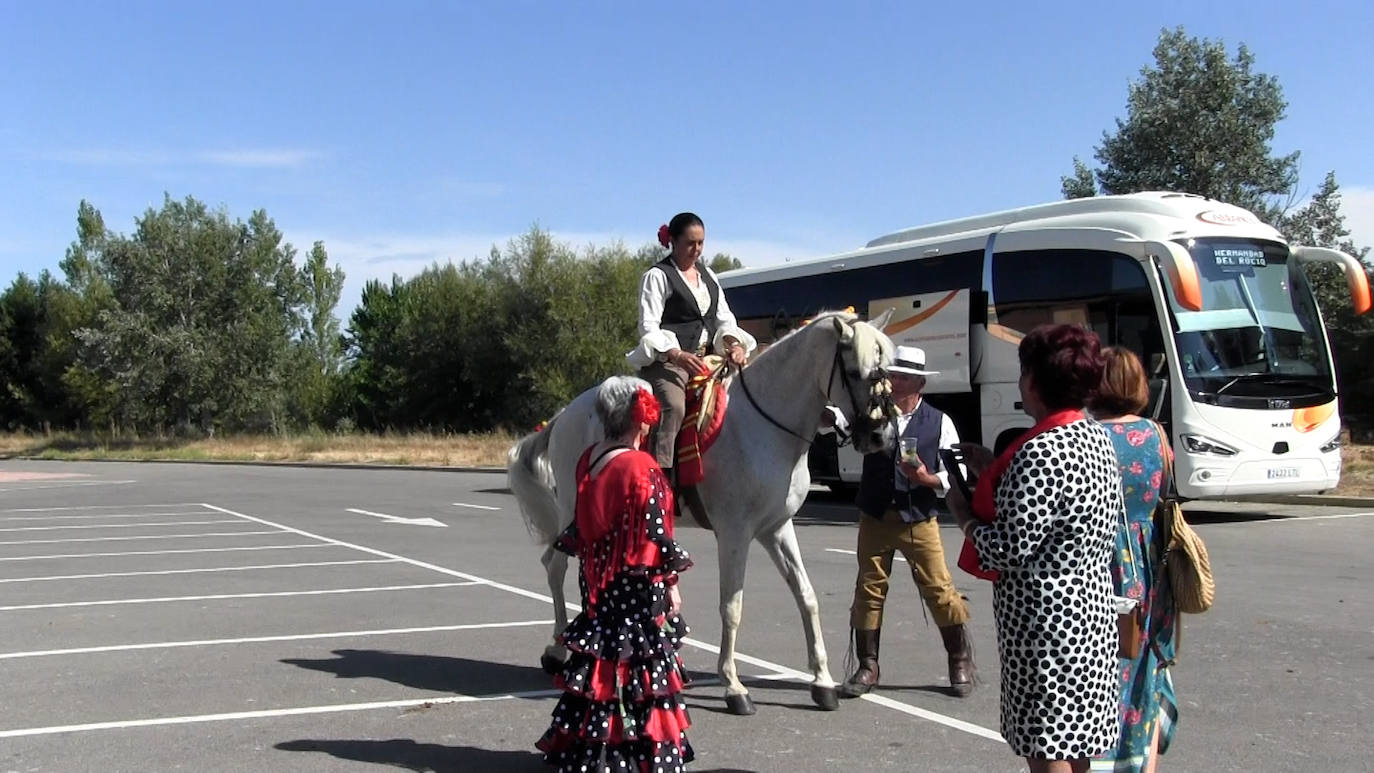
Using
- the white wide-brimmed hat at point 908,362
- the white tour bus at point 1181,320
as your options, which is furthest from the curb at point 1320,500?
the white wide-brimmed hat at point 908,362

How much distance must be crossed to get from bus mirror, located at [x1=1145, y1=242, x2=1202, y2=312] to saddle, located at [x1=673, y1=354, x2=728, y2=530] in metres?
10.3

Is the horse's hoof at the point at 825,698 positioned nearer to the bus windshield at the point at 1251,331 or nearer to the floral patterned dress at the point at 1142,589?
the floral patterned dress at the point at 1142,589

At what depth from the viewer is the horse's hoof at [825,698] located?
250 inches

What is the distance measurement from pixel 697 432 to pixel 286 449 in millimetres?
42725

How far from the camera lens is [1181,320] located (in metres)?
15.4

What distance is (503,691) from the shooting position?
6938 mm

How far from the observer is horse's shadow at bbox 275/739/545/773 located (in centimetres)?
548

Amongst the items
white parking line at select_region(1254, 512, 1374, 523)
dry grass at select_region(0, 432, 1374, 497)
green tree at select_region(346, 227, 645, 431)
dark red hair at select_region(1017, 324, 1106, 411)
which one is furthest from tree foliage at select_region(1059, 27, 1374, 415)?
dark red hair at select_region(1017, 324, 1106, 411)

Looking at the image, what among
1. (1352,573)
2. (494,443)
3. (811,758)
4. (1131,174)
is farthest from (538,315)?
(811,758)

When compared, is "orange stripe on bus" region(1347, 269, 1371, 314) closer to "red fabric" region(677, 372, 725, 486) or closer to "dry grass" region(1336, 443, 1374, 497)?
"dry grass" region(1336, 443, 1374, 497)

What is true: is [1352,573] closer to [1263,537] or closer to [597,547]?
[1263,537]

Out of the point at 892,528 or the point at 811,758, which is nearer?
the point at 811,758

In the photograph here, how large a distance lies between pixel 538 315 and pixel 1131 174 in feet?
99.8

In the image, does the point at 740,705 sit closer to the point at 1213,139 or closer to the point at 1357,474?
the point at 1357,474
